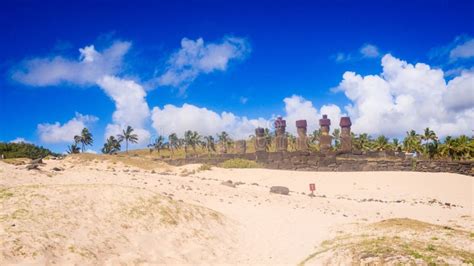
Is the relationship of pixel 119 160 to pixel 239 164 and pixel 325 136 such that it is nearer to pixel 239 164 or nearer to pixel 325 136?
pixel 239 164

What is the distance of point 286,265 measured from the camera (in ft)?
34.4

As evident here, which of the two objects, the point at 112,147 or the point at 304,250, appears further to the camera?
the point at 112,147

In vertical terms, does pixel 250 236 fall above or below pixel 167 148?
below

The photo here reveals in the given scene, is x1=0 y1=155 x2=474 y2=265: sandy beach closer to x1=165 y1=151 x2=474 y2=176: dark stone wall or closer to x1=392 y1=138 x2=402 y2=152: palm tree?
x1=165 y1=151 x2=474 y2=176: dark stone wall

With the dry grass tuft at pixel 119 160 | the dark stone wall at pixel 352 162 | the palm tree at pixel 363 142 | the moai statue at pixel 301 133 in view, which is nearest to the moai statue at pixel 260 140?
the moai statue at pixel 301 133

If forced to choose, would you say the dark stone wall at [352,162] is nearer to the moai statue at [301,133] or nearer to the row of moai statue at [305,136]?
the row of moai statue at [305,136]

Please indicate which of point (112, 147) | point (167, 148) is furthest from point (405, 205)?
point (167, 148)

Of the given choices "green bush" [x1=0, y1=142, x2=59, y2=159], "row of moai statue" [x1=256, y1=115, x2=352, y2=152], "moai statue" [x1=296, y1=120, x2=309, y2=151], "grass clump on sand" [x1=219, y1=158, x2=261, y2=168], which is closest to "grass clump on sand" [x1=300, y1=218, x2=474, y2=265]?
"grass clump on sand" [x1=219, y1=158, x2=261, y2=168]

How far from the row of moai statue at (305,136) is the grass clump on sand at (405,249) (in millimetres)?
31452

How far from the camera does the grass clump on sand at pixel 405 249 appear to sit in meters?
8.41

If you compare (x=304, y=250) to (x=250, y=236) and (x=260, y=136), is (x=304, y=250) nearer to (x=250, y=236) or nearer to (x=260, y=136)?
(x=250, y=236)

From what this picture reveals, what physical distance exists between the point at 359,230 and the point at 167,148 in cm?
12417

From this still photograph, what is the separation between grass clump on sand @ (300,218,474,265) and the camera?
8406 mm

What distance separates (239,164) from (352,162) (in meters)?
11.5
